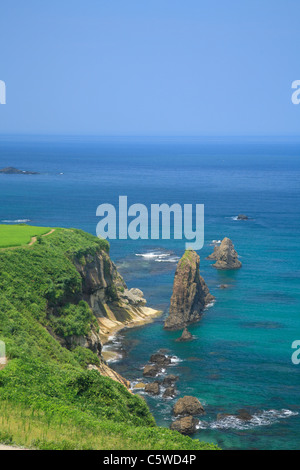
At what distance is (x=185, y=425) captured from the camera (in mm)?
45750

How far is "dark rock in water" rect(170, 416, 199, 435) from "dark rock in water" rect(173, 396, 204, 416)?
1846 mm

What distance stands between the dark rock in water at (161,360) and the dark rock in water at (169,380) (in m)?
3.50

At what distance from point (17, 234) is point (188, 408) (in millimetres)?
26568

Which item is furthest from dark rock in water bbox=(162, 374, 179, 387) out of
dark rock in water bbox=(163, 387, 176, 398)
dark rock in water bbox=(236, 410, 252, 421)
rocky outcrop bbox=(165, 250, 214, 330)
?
rocky outcrop bbox=(165, 250, 214, 330)

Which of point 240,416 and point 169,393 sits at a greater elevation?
point 169,393

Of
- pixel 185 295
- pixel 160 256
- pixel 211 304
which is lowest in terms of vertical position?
pixel 211 304

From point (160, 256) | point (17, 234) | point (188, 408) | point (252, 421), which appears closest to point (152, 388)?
point (188, 408)

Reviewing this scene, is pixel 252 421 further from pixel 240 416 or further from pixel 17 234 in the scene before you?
pixel 17 234

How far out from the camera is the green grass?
60.2 meters

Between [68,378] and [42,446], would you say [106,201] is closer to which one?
[68,378]

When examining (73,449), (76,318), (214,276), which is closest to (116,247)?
(214,276)

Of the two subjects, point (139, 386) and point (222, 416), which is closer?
point (222, 416)

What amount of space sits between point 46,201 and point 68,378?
129746 mm
